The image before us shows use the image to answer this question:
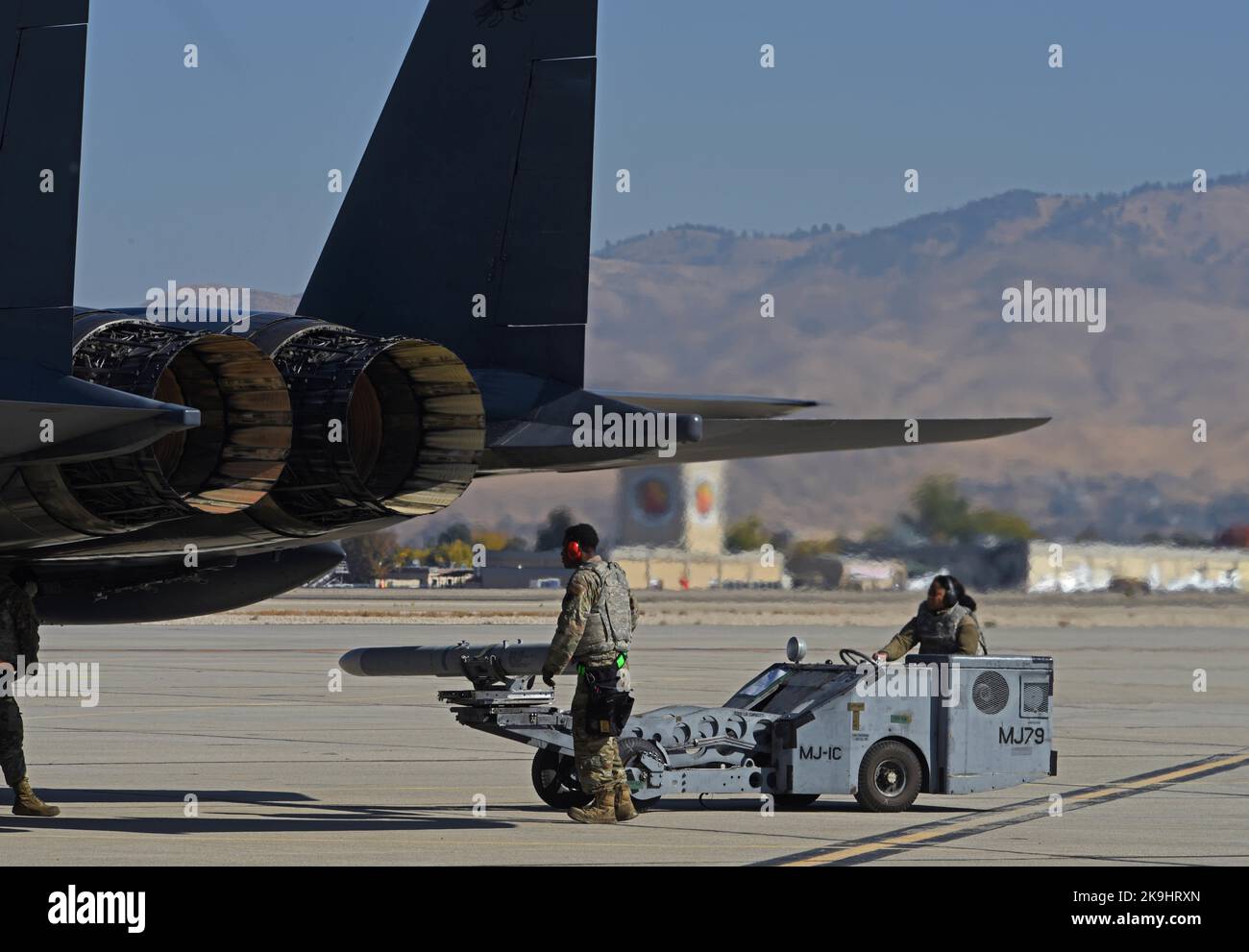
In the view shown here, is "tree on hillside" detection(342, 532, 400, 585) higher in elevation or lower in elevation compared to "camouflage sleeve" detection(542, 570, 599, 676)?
higher

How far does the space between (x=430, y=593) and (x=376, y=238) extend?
247ft

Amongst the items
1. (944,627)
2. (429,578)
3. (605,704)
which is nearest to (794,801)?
(944,627)

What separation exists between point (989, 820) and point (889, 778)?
79 centimetres

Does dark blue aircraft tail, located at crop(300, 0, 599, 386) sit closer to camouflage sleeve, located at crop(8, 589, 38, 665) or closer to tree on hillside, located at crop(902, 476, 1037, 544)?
camouflage sleeve, located at crop(8, 589, 38, 665)

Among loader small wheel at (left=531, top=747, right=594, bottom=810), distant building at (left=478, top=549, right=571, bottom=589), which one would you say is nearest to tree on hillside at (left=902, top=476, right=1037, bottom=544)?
loader small wheel at (left=531, top=747, right=594, bottom=810)

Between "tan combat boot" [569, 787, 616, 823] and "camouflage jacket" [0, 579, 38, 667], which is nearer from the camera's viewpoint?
"tan combat boot" [569, 787, 616, 823]

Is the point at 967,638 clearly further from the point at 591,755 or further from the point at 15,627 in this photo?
the point at 15,627

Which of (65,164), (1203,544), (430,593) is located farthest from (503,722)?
(430,593)

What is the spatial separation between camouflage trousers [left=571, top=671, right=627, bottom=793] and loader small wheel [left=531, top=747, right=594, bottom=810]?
3.82 feet

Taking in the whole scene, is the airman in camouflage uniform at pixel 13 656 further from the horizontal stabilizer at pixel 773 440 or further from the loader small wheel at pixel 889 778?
the loader small wheel at pixel 889 778

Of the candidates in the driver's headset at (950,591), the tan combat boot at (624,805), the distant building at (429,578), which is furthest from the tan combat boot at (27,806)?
the distant building at (429,578)

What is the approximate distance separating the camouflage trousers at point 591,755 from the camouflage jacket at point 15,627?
3.60 m

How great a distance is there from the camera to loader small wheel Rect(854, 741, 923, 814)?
12.7 meters
